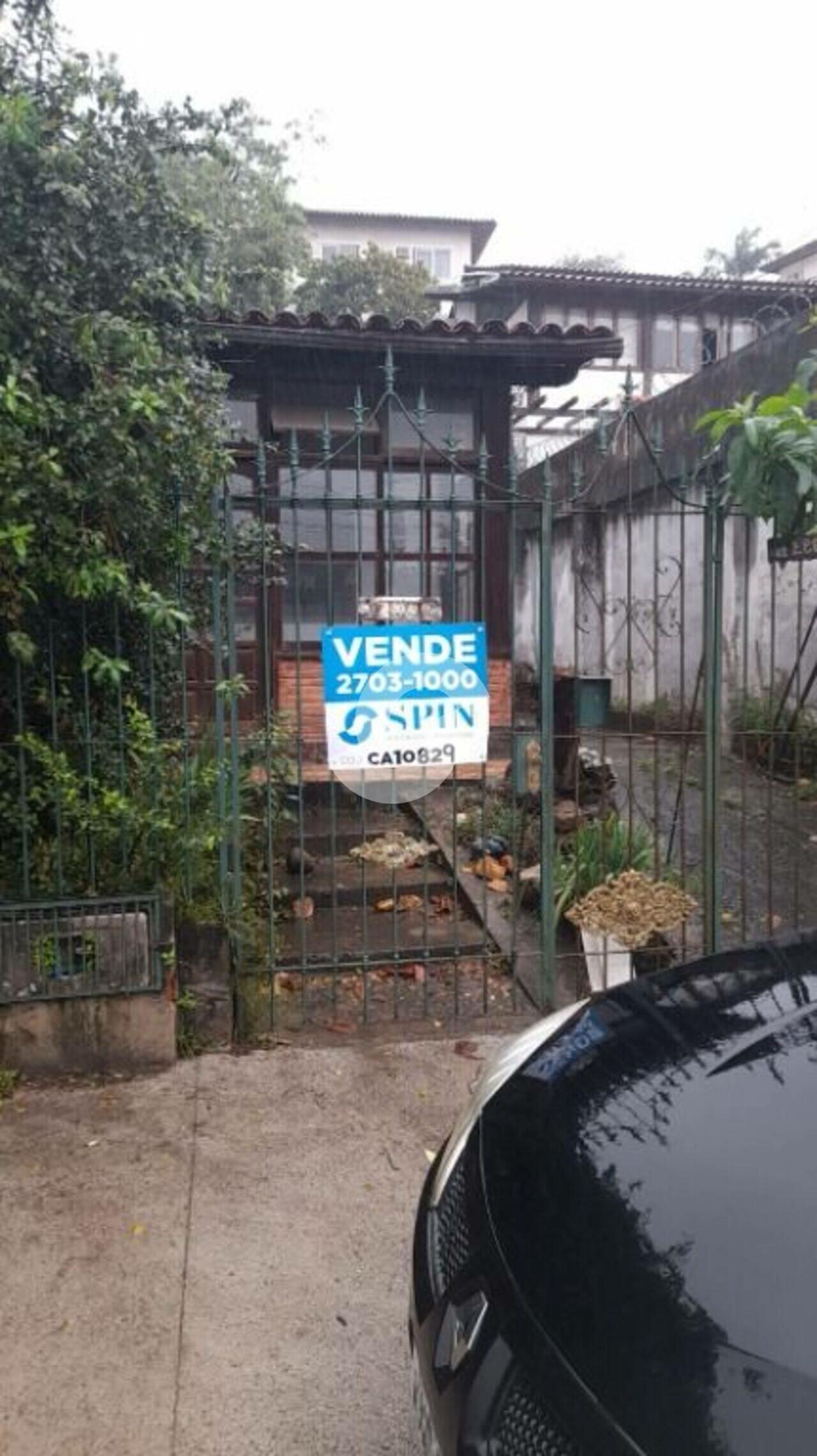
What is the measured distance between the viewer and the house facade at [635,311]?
16.1 meters

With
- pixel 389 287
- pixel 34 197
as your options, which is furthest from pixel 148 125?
pixel 389 287

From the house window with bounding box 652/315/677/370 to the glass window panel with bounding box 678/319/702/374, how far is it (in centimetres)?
11

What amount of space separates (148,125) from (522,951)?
370 cm

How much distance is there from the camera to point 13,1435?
2104 mm

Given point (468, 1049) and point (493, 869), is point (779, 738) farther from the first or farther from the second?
point (468, 1049)

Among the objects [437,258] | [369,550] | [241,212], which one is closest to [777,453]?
[369,550]

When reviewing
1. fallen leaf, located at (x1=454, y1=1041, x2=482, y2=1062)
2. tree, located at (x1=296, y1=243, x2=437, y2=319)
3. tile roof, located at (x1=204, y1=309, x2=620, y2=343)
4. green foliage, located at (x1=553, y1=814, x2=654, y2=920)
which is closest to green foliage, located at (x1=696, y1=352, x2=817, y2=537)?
green foliage, located at (x1=553, y1=814, x2=654, y2=920)

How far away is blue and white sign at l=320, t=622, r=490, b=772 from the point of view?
3818 mm

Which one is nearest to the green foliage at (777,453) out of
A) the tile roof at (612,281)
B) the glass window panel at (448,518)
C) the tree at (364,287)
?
the glass window panel at (448,518)

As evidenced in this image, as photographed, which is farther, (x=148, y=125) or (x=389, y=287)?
(x=389, y=287)

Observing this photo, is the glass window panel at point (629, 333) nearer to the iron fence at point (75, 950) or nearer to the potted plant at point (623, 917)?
the potted plant at point (623, 917)

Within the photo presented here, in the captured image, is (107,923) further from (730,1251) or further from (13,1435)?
(730,1251)

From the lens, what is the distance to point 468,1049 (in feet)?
12.8

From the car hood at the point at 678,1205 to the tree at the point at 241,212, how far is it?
10.6 ft
